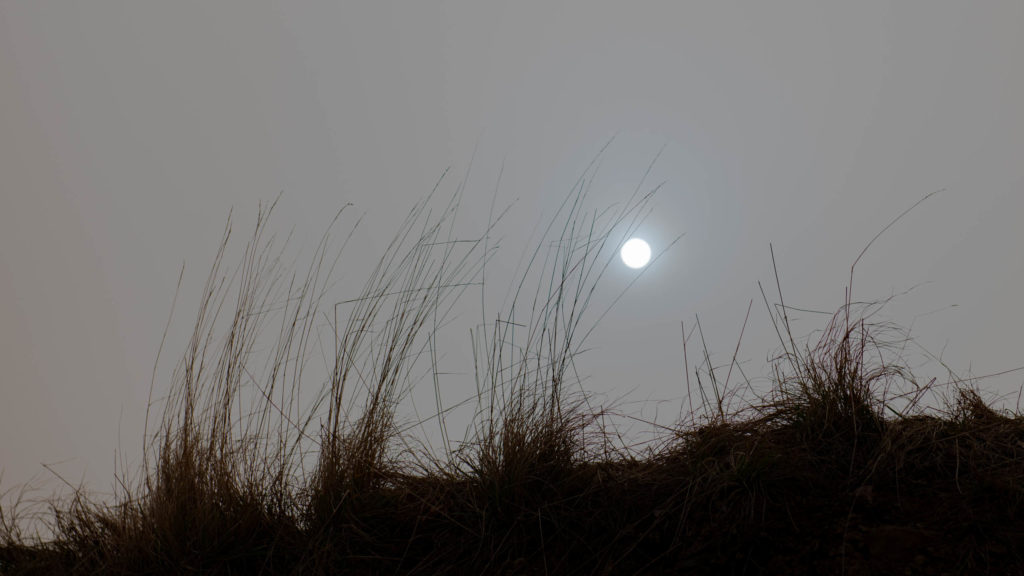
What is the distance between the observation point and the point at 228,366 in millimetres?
1528

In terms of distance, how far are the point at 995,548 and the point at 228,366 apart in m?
1.53

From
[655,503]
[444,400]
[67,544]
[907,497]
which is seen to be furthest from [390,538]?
[907,497]

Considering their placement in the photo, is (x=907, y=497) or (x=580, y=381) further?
(x=580, y=381)

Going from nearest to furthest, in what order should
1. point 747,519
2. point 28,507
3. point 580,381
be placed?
1. point 747,519
2. point 580,381
3. point 28,507

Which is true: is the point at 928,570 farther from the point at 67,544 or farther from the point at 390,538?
the point at 67,544

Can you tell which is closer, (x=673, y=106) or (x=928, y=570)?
(x=928, y=570)

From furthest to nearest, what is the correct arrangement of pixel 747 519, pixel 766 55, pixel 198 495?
pixel 766 55 → pixel 198 495 → pixel 747 519

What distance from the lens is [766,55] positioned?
350 feet

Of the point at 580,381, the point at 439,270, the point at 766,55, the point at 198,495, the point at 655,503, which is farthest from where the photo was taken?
the point at 766,55

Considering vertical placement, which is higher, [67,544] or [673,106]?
[673,106]

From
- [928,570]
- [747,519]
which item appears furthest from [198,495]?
[928,570]

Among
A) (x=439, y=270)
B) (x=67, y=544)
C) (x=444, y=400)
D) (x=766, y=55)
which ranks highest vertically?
(x=766, y=55)

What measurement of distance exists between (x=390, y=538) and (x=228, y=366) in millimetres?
576

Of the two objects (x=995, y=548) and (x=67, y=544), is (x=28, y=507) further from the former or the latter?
(x=995, y=548)
